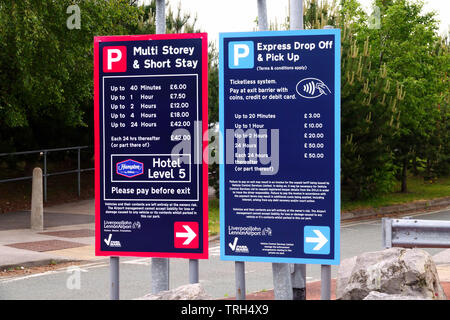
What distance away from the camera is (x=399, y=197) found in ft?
75.4

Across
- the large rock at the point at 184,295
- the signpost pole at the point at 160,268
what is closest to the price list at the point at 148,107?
the signpost pole at the point at 160,268

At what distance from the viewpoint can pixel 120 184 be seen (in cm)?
643

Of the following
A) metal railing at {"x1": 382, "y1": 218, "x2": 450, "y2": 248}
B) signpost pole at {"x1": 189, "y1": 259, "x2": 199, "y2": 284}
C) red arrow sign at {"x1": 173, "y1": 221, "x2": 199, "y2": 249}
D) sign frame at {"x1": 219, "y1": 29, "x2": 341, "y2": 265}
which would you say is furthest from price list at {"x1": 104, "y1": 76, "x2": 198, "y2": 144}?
metal railing at {"x1": 382, "y1": 218, "x2": 450, "y2": 248}

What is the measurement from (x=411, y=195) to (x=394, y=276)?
59.6 feet

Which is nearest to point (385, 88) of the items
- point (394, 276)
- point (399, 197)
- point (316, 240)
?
point (399, 197)

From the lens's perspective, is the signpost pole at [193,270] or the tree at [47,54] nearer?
the signpost pole at [193,270]

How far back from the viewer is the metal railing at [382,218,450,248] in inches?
292

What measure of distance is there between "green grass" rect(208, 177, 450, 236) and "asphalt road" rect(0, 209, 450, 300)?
364 centimetres

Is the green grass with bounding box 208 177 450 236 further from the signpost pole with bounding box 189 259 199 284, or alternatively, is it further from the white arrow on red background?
the white arrow on red background

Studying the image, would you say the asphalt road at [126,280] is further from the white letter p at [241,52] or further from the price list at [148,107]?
the white letter p at [241,52]

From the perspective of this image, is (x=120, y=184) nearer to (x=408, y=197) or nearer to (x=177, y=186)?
(x=177, y=186)

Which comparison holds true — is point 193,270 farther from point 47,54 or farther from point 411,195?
point 411,195

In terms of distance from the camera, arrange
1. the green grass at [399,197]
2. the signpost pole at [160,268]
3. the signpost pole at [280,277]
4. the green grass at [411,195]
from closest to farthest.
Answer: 1. the signpost pole at [280,277]
2. the signpost pole at [160,268]
3. the green grass at [399,197]
4. the green grass at [411,195]

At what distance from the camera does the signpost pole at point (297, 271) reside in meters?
7.07
